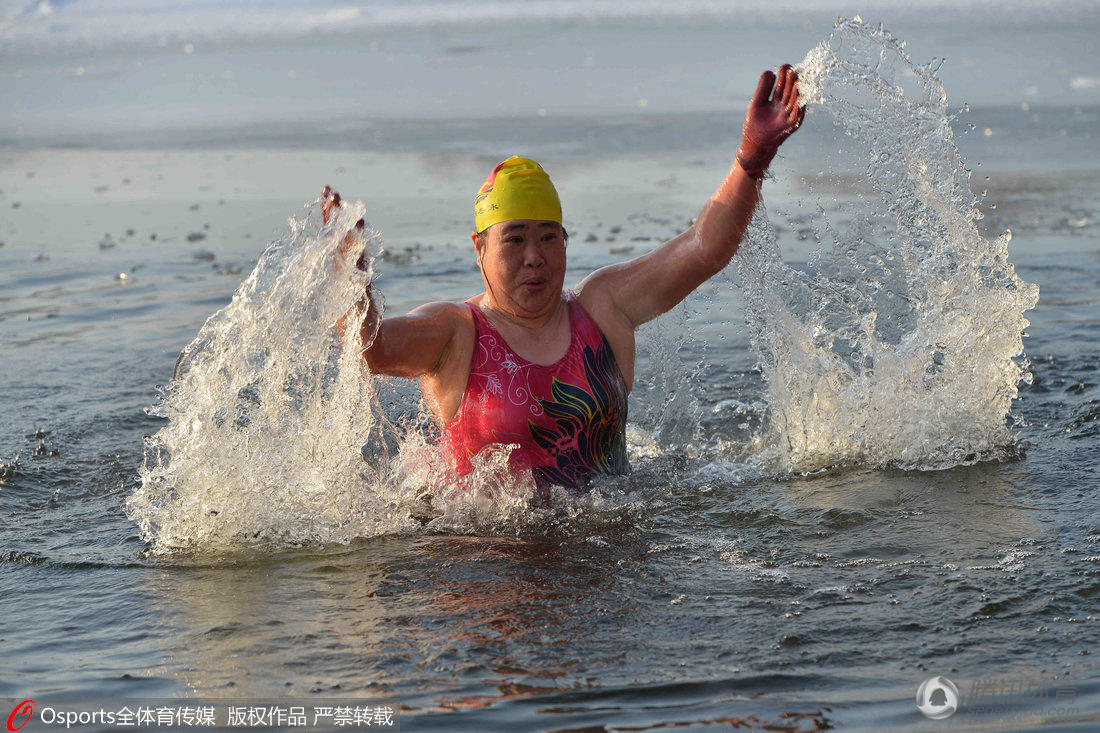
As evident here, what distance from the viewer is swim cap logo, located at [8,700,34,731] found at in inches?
125

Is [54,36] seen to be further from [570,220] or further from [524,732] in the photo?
[524,732]

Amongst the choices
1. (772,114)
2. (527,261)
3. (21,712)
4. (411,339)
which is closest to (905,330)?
(772,114)

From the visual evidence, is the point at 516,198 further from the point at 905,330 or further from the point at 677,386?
the point at 905,330

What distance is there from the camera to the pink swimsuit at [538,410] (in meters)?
4.57

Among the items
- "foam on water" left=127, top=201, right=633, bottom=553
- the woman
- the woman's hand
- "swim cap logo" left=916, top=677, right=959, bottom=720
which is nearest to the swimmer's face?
the woman

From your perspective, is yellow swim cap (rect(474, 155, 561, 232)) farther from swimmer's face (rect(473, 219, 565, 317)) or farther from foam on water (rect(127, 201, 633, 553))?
foam on water (rect(127, 201, 633, 553))

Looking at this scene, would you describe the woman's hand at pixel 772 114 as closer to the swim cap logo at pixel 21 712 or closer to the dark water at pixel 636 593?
the dark water at pixel 636 593

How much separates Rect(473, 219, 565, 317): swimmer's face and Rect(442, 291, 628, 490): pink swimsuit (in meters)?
0.16

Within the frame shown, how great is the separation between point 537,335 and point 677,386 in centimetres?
146

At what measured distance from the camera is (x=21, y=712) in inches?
127

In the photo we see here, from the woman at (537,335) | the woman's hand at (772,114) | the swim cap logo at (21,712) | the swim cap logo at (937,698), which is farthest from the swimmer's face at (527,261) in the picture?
the swim cap logo at (21,712)

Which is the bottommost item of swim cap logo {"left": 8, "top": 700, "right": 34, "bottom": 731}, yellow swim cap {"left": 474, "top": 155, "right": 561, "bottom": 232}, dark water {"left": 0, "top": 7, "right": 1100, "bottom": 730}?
swim cap logo {"left": 8, "top": 700, "right": 34, "bottom": 731}

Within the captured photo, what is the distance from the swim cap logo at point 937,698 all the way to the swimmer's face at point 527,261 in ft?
6.79

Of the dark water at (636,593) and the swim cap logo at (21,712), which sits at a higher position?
the dark water at (636,593)
